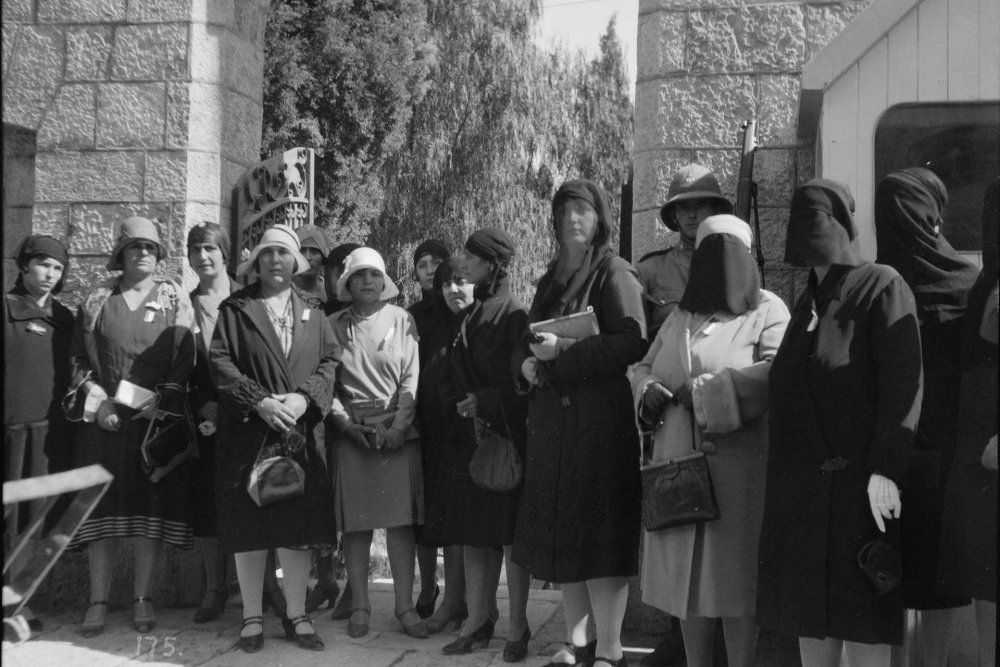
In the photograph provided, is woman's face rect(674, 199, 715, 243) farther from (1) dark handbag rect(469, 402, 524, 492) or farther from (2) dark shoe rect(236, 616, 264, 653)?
(2) dark shoe rect(236, 616, 264, 653)

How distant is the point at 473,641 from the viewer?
527cm

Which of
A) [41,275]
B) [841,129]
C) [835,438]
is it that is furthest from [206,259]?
[835,438]

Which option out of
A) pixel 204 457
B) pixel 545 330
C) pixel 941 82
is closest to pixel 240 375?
pixel 204 457

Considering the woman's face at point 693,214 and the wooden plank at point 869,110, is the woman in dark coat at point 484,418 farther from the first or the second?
the wooden plank at point 869,110

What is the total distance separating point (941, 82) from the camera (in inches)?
178

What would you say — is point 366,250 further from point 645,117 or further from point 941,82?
point 941,82

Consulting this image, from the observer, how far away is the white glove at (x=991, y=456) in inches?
130

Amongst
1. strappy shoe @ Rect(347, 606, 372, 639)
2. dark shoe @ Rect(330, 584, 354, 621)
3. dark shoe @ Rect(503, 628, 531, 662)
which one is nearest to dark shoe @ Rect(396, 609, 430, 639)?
strappy shoe @ Rect(347, 606, 372, 639)

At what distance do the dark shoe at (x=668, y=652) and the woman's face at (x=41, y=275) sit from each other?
343 centimetres

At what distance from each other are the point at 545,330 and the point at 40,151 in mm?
3579

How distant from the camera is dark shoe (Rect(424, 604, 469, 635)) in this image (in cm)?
560

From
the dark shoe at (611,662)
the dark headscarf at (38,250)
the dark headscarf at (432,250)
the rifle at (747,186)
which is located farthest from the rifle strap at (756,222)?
the dark headscarf at (38,250)

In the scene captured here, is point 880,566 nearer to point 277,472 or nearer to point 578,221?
point 578,221

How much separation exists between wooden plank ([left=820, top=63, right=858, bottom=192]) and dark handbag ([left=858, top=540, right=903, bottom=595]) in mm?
1737
